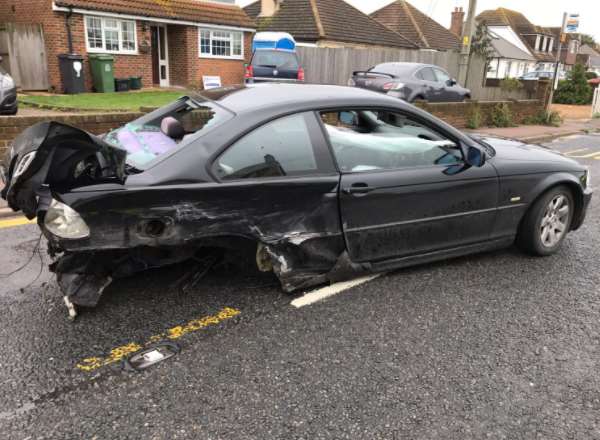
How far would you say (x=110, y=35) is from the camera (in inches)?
699

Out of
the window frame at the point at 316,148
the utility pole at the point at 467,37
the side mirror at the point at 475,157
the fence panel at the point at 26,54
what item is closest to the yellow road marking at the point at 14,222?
the window frame at the point at 316,148

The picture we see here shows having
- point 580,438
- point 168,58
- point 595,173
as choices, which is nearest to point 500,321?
point 580,438

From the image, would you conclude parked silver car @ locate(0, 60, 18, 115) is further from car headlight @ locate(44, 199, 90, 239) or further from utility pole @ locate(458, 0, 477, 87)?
utility pole @ locate(458, 0, 477, 87)

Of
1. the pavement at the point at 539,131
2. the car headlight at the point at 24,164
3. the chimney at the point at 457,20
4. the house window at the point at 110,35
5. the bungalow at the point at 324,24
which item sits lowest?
the pavement at the point at 539,131

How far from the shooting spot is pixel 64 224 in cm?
286

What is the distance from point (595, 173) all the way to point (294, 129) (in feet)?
25.1

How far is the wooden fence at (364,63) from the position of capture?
62.1 feet

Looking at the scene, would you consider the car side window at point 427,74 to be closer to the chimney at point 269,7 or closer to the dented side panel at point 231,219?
the dented side panel at point 231,219

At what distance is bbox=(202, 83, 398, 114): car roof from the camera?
11.7 feet

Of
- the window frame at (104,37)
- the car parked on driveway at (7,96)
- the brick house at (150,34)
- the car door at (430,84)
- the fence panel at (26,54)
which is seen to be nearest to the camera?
the car parked on driveway at (7,96)

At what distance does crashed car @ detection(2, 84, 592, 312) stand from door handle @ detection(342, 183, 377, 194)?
1 cm

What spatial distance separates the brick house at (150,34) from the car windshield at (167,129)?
14618 millimetres

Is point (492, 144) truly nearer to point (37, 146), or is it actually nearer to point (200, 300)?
point (200, 300)

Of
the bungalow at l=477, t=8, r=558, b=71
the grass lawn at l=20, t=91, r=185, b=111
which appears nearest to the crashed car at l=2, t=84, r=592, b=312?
the grass lawn at l=20, t=91, r=185, b=111
